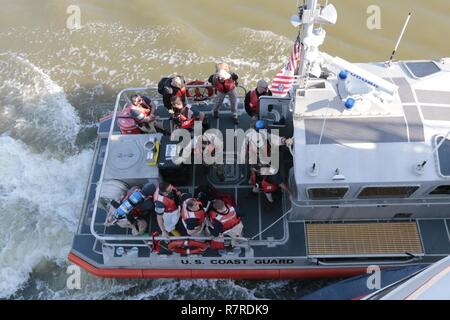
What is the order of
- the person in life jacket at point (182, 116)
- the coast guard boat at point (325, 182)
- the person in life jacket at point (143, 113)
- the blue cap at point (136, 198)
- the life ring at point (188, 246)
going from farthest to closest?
the person in life jacket at point (143, 113) < the person in life jacket at point (182, 116) < the life ring at point (188, 246) < the blue cap at point (136, 198) < the coast guard boat at point (325, 182)

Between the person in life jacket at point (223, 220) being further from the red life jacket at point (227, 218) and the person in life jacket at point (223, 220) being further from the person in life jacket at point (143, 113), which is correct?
the person in life jacket at point (143, 113)

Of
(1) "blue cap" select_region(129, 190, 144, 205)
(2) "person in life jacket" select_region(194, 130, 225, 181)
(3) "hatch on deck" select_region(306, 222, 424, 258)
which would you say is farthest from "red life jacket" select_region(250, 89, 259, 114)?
(1) "blue cap" select_region(129, 190, 144, 205)

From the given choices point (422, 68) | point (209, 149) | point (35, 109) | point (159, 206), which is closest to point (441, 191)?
point (422, 68)

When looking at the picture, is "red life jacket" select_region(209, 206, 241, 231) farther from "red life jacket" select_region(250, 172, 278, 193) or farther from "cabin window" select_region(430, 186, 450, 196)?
"cabin window" select_region(430, 186, 450, 196)

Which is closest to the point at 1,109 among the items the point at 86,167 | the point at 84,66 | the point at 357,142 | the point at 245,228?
the point at 84,66

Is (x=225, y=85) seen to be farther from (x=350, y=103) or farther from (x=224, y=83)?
(x=350, y=103)

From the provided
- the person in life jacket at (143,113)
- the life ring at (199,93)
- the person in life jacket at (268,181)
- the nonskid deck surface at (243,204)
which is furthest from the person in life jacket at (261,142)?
the person in life jacket at (143,113)
